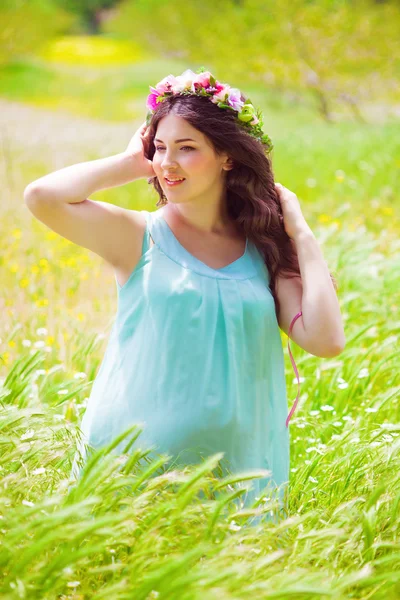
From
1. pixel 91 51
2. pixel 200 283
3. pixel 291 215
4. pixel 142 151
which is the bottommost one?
Result: pixel 200 283

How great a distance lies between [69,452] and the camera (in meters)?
1.84

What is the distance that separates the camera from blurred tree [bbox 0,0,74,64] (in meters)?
18.6

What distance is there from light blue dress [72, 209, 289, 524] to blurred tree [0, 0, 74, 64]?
1780cm

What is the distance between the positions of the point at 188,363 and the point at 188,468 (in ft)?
0.90

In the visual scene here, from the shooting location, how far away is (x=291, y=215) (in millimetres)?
2186

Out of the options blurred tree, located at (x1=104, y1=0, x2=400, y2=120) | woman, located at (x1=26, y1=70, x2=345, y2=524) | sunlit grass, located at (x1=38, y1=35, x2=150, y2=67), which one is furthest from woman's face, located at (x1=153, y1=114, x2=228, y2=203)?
sunlit grass, located at (x1=38, y1=35, x2=150, y2=67)

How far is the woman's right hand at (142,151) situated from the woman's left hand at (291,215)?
40cm

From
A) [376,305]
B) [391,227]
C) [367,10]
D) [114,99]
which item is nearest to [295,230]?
[376,305]

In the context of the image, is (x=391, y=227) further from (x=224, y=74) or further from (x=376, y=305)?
(x=224, y=74)

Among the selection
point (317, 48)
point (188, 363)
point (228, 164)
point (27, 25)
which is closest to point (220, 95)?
point (228, 164)

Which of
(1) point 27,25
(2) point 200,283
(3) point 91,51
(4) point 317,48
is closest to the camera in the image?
(2) point 200,283

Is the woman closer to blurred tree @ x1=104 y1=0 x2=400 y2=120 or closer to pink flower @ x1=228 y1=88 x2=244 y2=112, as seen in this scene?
pink flower @ x1=228 y1=88 x2=244 y2=112

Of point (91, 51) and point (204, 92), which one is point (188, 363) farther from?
point (91, 51)

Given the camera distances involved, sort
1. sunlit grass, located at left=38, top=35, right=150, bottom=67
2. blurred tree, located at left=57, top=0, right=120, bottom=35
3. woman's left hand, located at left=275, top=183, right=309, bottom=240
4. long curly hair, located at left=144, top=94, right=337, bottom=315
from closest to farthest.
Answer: long curly hair, located at left=144, top=94, right=337, bottom=315 → woman's left hand, located at left=275, top=183, right=309, bottom=240 → sunlit grass, located at left=38, top=35, right=150, bottom=67 → blurred tree, located at left=57, top=0, right=120, bottom=35
